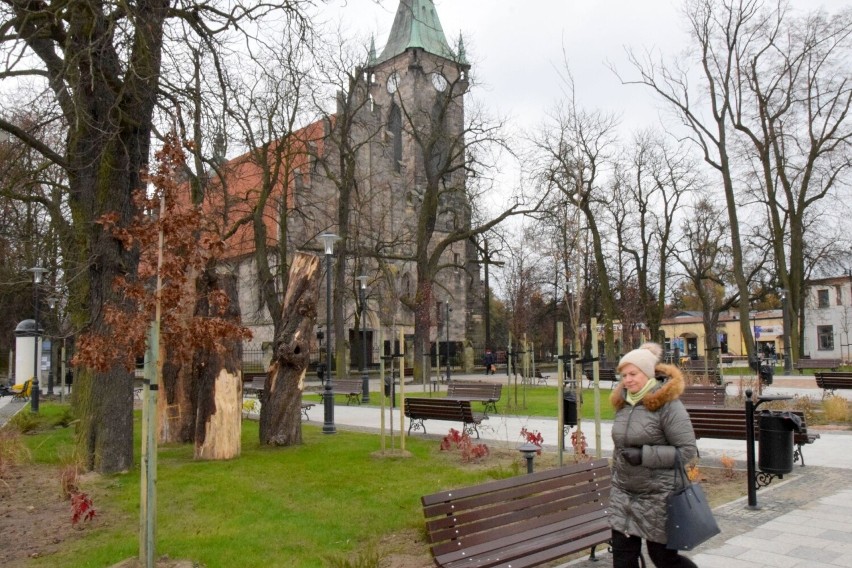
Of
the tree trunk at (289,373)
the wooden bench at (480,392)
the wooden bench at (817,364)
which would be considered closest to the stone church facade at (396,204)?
the wooden bench at (817,364)

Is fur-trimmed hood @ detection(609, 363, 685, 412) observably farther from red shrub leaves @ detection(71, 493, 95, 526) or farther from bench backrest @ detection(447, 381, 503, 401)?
bench backrest @ detection(447, 381, 503, 401)

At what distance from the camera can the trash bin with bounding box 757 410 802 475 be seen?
7512mm

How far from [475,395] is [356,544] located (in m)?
10.5

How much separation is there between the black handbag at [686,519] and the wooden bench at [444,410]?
7938 millimetres

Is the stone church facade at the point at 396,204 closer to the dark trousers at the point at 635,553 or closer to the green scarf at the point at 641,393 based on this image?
the green scarf at the point at 641,393

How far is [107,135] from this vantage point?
9.51 m

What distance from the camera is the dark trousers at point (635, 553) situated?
13.3ft

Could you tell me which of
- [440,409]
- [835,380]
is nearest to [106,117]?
[440,409]

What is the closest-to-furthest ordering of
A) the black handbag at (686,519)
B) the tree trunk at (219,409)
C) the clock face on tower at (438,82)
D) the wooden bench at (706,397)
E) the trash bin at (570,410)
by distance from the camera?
the black handbag at (686,519) → the trash bin at (570,410) → the tree trunk at (219,409) → the wooden bench at (706,397) → the clock face on tower at (438,82)

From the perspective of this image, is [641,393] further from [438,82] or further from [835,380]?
[438,82]

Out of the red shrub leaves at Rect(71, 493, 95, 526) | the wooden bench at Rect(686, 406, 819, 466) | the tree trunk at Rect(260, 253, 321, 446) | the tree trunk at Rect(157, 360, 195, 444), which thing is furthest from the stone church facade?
the red shrub leaves at Rect(71, 493, 95, 526)

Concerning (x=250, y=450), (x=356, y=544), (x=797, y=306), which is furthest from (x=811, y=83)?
(x=356, y=544)

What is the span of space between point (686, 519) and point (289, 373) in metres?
8.74

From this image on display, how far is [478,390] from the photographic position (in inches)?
653
